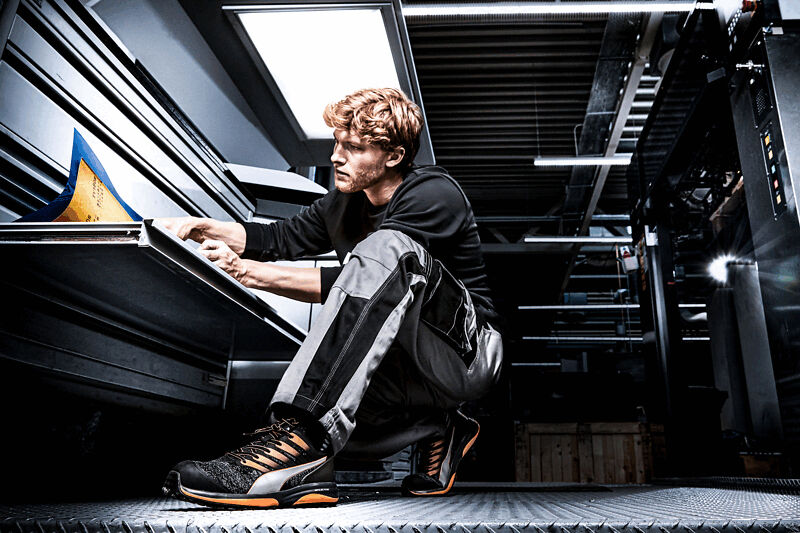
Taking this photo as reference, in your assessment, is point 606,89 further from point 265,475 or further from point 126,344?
point 265,475

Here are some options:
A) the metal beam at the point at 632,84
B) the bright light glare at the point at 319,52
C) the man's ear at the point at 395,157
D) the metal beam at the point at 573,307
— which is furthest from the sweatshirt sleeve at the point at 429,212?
the metal beam at the point at 573,307

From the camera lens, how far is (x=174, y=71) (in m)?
2.27

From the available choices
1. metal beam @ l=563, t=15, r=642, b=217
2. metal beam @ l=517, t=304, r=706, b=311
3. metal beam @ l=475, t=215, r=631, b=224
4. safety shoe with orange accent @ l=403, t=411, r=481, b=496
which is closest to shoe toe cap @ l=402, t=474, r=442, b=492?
safety shoe with orange accent @ l=403, t=411, r=481, b=496

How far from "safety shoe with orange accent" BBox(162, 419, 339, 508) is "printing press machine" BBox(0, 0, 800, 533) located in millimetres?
48

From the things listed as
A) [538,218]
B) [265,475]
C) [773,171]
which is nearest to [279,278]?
[265,475]

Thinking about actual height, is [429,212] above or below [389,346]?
above

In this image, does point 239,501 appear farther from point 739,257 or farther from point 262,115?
point 739,257

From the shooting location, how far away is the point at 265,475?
0.88 metres

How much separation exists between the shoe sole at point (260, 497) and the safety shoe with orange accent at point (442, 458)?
45 centimetres

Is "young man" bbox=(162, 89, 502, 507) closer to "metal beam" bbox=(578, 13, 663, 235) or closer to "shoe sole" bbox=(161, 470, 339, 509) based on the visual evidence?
"shoe sole" bbox=(161, 470, 339, 509)

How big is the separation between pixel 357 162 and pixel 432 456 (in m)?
0.82

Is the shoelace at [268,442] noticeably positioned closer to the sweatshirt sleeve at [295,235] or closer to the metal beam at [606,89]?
the sweatshirt sleeve at [295,235]

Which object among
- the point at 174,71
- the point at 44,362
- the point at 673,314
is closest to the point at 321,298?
the point at 44,362

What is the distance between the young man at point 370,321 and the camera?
0.93 m
